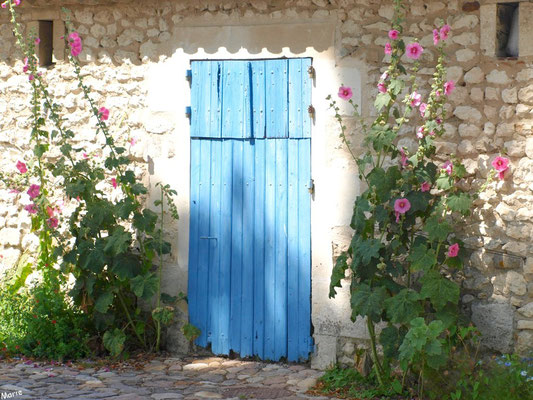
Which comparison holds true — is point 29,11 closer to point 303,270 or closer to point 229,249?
point 229,249

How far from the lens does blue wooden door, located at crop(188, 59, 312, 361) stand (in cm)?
651

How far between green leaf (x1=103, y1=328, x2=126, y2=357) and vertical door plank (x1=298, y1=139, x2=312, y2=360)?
4.68 feet

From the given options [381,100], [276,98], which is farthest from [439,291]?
[276,98]

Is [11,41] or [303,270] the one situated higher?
[11,41]

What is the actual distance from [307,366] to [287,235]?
3.36 feet

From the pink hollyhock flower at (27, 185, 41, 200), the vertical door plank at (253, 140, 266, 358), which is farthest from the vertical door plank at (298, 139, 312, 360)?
the pink hollyhock flower at (27, 185, 41, 200)

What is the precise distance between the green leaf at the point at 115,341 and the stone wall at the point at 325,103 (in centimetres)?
59

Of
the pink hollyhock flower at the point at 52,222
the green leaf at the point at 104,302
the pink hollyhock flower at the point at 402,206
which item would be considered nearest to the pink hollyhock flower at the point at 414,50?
the pink hollyhock flower at the point at 402,206

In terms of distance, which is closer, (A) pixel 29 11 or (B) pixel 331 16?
(B) pixel 331 16

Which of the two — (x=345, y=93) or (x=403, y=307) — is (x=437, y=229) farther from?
(x=345, y=93)

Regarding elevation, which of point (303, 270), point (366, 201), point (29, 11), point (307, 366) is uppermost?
point (29, 11)

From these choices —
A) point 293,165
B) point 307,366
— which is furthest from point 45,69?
point 307,366

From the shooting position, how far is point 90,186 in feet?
22.1

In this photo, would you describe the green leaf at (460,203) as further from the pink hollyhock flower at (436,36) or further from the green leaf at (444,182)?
the pink hollyhock flower at (436,36)
